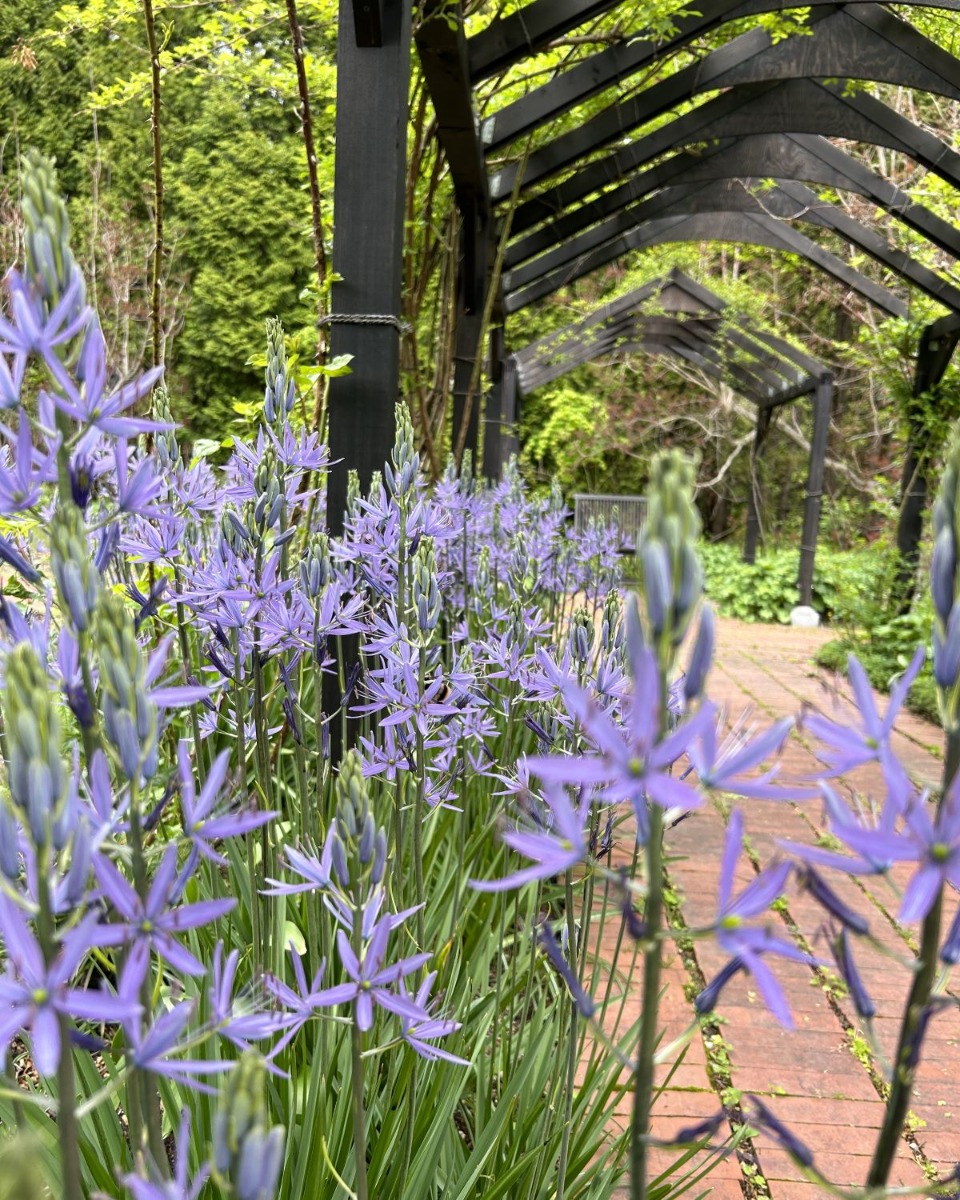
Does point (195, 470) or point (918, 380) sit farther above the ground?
point (918, 380)

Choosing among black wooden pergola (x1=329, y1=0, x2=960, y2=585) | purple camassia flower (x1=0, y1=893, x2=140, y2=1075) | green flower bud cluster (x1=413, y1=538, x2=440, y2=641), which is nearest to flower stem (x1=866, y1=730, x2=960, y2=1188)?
purple camassia flower (x1=0, y1=893, x2=140, y2=1075)

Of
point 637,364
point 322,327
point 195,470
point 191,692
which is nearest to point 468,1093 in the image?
point 195,470

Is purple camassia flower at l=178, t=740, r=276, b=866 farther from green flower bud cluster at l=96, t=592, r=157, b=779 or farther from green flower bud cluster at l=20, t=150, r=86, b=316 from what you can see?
green flower bud cluster at l=20, t=150, r=86, b=316

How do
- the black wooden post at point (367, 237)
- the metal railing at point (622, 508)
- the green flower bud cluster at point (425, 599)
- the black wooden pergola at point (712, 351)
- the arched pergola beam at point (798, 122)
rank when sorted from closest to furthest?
the green flower bud cluster at point (425, 599) → the black wooden post at point (367, 237) → the arched pergola beam at point (798, 122) → the black wooden pergola at point (712, 351) → the metal railing at point (622, 508)

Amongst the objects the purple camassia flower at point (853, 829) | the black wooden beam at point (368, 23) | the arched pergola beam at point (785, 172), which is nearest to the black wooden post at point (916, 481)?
the arched pergola beam at point (785, 172)

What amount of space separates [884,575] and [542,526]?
19.3 ft

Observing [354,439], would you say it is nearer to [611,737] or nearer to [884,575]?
[611,737]

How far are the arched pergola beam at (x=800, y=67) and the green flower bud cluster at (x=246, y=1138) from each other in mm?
5312

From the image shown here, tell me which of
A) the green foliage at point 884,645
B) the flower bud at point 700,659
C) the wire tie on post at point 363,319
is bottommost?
the green foliage at point 884,645

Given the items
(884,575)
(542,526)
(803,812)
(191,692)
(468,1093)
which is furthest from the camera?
(884,575)

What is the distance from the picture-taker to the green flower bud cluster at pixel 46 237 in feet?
2.33

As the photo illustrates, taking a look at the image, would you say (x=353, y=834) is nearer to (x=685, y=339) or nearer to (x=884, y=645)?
(x=884, y=645)

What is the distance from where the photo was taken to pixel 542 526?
4.18 metres

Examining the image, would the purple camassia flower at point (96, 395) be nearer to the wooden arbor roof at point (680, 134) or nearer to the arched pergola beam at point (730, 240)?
the wooden arbor roof at point (680, 134)
